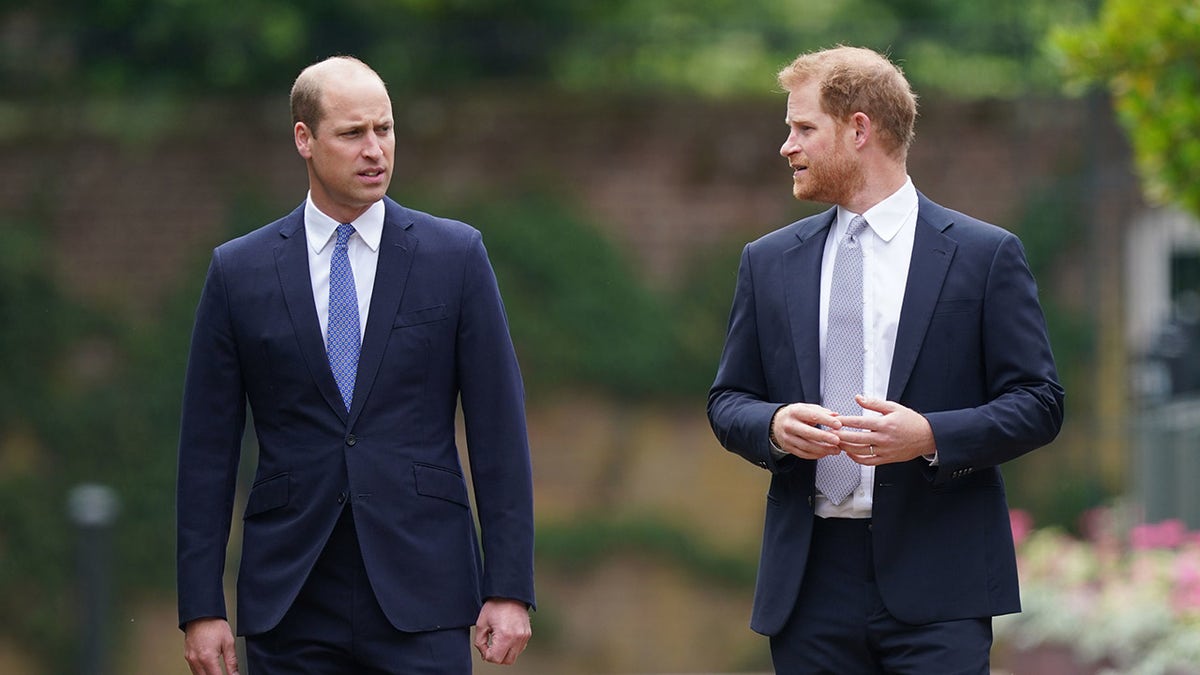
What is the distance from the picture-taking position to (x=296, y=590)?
3674mm

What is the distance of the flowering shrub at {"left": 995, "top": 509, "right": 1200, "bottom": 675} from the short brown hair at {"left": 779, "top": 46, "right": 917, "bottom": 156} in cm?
334

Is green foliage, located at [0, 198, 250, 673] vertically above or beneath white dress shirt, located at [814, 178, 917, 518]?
beneath

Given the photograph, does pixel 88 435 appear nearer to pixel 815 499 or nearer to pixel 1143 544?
pixel 1143 544

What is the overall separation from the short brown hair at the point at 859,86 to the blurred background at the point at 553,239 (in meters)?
7.29

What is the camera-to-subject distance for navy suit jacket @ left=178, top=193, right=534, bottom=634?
12.2ft

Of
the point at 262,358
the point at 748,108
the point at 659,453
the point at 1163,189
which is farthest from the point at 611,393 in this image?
the point at 262,358

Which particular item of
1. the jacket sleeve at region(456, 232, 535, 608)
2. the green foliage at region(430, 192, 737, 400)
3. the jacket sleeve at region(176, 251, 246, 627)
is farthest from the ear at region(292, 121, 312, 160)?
the green foliage at region(430, 192, 737, 400)

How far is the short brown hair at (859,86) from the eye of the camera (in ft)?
12.0

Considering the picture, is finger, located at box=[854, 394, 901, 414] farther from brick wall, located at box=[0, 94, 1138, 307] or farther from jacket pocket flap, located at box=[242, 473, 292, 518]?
brick wall, located at box=[0, 94, 1138, 307]

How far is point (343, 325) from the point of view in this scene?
149 inches

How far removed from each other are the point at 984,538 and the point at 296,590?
1.39 meters

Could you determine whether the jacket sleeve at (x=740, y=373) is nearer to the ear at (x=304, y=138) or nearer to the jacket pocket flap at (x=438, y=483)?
the jacket pocket flap at (x=438, y=483)

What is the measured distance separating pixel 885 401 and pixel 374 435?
104cm

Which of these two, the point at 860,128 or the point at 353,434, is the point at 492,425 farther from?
the point at 860,128
